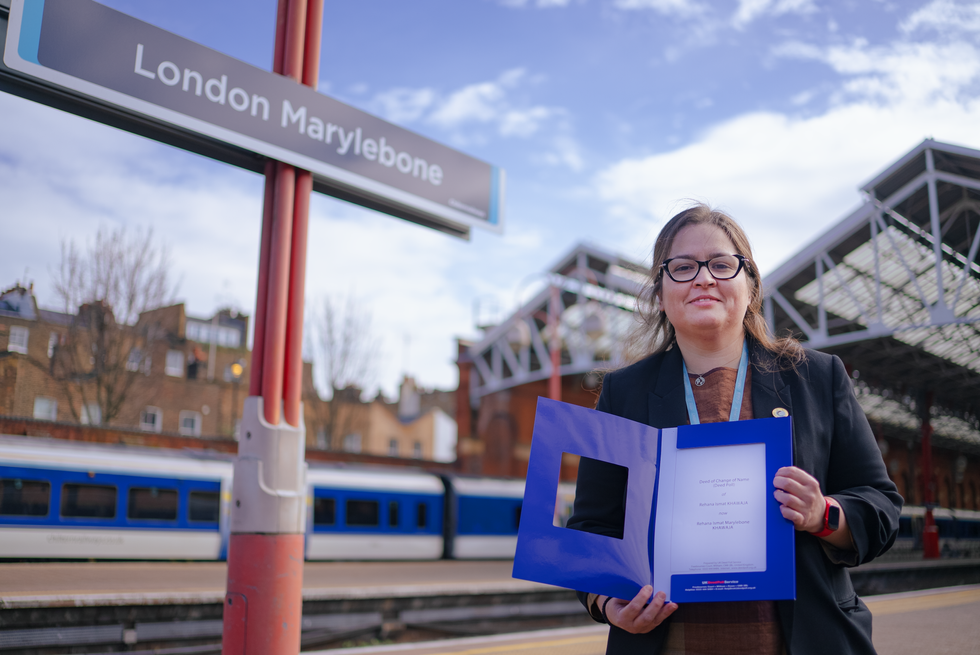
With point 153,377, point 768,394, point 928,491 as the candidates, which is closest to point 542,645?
point 768,394

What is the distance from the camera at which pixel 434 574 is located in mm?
14312

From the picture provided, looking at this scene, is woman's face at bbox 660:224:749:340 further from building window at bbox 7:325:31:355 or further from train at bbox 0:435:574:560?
train at bbox 0:435:574:560

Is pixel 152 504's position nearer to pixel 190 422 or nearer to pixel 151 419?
pixel 151 419

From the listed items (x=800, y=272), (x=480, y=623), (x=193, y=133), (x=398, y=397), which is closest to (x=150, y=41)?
(x=193, y=133)

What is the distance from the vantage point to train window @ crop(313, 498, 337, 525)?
16797 millimetres

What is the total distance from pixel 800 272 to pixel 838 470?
22.7 m

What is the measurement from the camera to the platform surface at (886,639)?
6.32 meters

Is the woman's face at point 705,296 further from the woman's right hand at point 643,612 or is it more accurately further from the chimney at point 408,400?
the chimney at point 408,400

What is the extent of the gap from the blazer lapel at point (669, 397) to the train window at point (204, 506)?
15.1m

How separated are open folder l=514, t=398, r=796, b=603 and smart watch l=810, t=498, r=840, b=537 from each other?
0.08 m

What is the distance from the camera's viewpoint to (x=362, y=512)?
693 inches

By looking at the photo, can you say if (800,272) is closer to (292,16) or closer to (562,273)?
(562,273)

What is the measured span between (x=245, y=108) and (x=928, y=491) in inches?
1278

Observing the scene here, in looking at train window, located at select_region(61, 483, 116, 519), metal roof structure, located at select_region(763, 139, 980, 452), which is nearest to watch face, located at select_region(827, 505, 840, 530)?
metal roof structure, located at select_region(763, 139, 980, 452)
